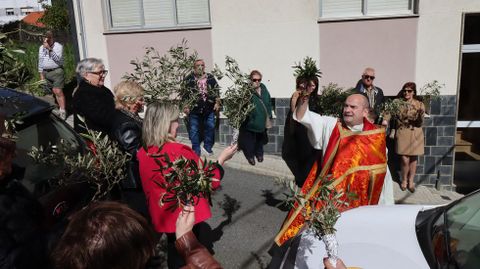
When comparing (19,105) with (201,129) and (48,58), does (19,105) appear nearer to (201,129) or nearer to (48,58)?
(201,129)

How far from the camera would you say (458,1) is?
8.09 metres

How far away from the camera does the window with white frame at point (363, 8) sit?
8453 mm

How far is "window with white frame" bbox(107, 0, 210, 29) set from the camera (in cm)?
911

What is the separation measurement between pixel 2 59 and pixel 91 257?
1.58 metres

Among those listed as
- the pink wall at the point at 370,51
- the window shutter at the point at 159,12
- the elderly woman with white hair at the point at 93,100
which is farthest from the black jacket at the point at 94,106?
the pink wall at the point at 370,51

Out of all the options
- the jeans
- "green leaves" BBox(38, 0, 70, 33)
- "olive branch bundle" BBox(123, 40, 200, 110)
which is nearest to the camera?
"olive branch bundle" BBox(123, 40, 200, 110)

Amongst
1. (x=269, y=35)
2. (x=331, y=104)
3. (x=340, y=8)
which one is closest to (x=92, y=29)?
(x=269, y=35)

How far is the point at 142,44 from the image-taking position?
367 inches

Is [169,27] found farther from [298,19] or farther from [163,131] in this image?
[163,131]

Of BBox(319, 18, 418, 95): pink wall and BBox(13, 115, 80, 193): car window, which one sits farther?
BBox(319, 18, 418, 95): pink wall

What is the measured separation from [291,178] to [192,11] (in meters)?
3.95

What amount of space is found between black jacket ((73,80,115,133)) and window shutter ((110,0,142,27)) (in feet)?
16.9

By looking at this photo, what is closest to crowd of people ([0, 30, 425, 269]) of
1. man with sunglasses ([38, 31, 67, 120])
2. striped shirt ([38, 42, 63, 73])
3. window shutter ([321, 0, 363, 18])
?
window shutter ([321, 0, 363, 18])

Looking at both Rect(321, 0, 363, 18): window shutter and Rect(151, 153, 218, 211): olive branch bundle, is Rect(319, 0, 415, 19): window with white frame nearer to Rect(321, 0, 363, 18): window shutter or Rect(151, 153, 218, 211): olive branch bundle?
Rect(321, 0, 363, 18): window shutter
